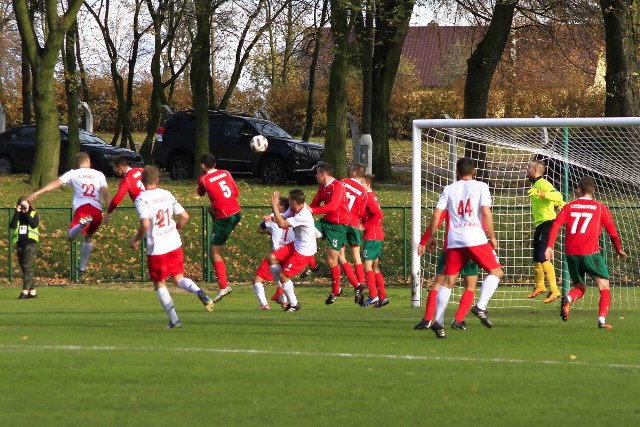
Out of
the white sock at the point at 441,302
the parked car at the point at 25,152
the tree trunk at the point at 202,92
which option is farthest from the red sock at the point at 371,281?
the parked car at the point at 25,152

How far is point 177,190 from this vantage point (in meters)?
28.5

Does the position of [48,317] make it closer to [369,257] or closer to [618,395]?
[369,257]

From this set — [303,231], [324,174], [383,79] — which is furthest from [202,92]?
[303,231]

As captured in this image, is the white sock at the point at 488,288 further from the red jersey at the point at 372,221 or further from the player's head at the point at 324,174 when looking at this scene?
the red jersey at the point at 372,221

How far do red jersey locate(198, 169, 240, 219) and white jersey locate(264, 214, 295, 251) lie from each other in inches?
20.4

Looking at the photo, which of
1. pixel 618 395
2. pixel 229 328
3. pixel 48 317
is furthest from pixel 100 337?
pixel 618 395

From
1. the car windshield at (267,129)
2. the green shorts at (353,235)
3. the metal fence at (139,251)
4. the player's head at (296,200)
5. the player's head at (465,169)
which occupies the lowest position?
the metal fence at (139,251)

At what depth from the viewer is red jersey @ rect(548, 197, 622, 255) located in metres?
13.2

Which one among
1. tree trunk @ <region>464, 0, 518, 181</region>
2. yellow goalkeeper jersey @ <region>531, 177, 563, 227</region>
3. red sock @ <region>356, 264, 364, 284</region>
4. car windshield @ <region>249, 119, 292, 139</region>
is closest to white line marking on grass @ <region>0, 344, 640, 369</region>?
red sock @ <region>356, 264, 364, 284</region>

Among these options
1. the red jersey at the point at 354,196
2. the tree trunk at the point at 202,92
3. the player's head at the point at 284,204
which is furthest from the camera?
the tree trunk at the point at 202,92

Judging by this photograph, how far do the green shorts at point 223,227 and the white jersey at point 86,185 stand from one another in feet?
5.70

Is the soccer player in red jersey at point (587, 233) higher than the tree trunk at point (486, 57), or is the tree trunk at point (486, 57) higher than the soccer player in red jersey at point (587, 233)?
the tree trunk at point (486, 57)

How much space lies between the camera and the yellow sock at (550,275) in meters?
17.4

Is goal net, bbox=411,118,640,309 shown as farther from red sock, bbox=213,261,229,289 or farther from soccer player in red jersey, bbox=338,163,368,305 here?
red sock, bbox=213,261,229,289
